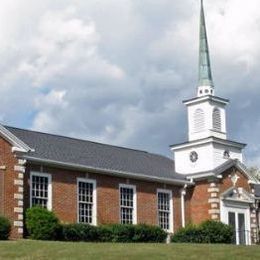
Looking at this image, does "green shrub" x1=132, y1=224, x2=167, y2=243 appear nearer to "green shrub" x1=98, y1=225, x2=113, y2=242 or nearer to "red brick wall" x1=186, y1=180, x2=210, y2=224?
"green shrub" x1=98, y1=225, x2=113, y2=242

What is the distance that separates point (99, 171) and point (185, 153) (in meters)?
9.51

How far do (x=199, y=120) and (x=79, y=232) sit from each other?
48.4ft

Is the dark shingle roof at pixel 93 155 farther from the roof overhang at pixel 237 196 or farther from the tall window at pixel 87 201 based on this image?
the roof overhang at pixel 237 196

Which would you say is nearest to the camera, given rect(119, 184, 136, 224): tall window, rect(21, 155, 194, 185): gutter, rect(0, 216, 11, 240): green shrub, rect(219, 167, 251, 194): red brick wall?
rect(0, 216, 11, 240): green shrub

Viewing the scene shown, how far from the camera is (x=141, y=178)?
43.7 metres

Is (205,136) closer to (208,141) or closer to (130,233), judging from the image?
(208,141)

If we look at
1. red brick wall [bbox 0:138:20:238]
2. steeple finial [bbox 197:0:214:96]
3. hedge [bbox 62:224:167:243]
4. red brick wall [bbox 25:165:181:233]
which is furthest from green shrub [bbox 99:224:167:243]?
steeple finial [bbox 197:0:214:96]

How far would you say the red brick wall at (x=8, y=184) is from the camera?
3572 cm

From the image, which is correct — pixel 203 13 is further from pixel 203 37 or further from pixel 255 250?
pixel 255 250

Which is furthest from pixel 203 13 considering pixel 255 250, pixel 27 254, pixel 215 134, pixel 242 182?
pixel 27 254

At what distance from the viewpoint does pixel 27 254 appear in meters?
26.7

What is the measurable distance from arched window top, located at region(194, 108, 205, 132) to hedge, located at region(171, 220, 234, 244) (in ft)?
25.8

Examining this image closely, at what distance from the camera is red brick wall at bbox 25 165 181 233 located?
3925 cm

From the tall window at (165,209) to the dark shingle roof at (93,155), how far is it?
3.79 feet
